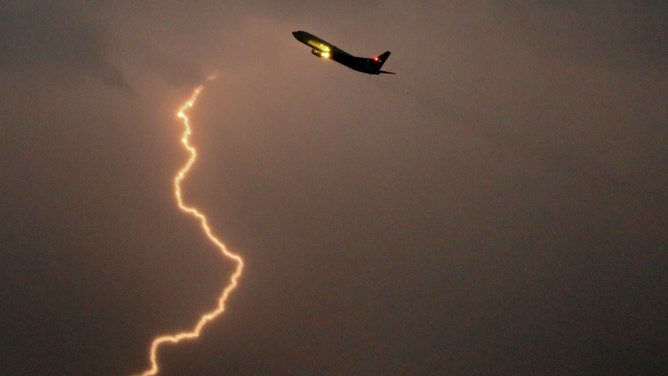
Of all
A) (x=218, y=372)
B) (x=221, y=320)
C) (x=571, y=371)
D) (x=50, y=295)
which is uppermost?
(x=50, y=295)

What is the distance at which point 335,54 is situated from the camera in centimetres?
4916

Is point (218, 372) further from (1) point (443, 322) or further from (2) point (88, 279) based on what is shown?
(1) point (443, 322)

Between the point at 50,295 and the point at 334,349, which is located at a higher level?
the point at 50,295

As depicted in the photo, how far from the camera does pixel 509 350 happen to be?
83250 mm

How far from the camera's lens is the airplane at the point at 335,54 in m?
49.2

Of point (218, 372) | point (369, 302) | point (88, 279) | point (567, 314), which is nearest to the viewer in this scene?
point (218, 372)

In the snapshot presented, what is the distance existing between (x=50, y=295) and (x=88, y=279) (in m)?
4.73

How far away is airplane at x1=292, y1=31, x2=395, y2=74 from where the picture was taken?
49156 millimetres

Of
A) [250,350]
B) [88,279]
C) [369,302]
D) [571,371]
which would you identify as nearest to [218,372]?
[250,350]

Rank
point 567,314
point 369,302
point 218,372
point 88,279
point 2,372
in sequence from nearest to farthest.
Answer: point 2,372 → point 218,372 → point 88,279 → point 369,302 → point 567,314

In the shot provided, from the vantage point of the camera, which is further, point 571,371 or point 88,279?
point 571,371

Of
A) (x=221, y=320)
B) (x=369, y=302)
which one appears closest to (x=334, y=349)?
(x=369, y=302)

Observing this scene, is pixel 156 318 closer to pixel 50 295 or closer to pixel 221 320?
pixel 221 320

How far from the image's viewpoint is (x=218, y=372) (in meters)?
63.6
